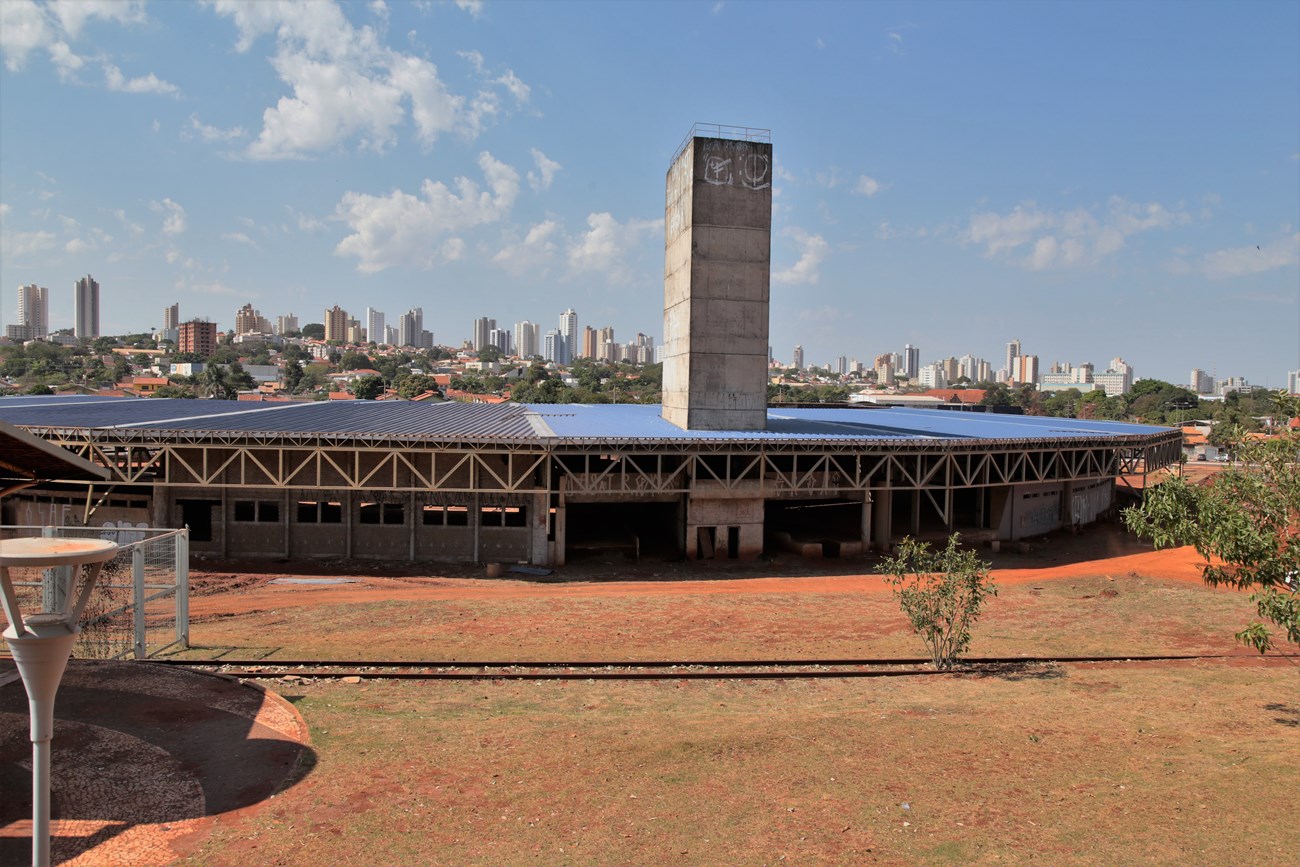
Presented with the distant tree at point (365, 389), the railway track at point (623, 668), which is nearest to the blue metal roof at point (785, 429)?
the railway track at point (623, 668)

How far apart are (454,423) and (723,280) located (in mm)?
14242

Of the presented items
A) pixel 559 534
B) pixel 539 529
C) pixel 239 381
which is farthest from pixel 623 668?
pixel 239 381

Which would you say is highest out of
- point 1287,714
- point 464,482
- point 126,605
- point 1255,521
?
point 1255,521

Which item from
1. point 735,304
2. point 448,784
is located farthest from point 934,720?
point 735,304

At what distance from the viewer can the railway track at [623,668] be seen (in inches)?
728

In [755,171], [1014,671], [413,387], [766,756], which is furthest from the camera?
[413,387]

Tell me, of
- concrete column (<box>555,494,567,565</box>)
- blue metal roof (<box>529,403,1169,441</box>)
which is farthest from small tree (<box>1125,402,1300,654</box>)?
concrete column (<box>555,494,567,565</box>)

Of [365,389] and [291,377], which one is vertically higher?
[291,377]

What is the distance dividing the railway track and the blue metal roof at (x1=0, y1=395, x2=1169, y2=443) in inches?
496

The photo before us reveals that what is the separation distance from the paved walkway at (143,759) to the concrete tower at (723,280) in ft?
85.6

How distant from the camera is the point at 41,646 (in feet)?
27.8

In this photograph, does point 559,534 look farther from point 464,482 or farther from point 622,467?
point 464,482

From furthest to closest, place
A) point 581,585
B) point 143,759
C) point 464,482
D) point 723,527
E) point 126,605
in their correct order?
point 723,527, point 464,482, point 581,585, point 126,605, point 143,759

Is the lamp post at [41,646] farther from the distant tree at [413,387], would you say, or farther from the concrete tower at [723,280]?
the distant tree at [413,387]
